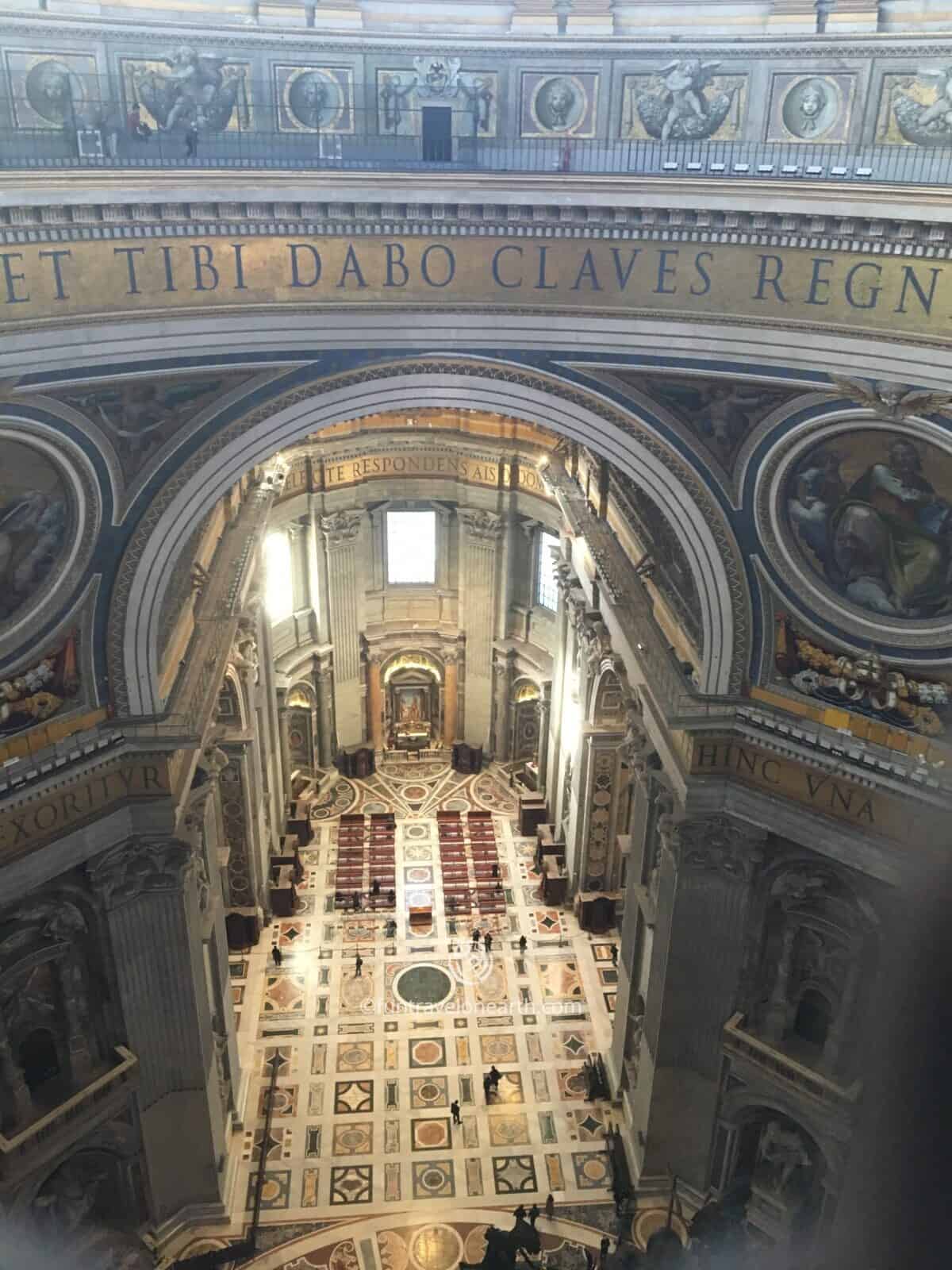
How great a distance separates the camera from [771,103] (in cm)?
1159

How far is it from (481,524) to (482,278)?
1662 cm

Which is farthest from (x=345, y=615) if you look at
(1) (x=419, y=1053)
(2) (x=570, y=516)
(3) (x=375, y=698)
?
(1) (x=419, y=1053)

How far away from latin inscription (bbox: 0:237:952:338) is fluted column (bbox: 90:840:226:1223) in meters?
7.46

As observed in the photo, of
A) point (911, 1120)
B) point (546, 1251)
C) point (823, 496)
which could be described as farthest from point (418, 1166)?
point (911, 1120)

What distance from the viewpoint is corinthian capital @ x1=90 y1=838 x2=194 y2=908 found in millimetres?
14789

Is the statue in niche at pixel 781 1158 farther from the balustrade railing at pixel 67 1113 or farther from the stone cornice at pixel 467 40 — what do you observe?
the stone cornice at pixel 467 40

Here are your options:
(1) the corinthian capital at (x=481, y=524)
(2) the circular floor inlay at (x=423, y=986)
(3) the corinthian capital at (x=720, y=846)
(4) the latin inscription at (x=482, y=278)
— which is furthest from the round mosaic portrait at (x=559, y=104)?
(2) the circular floor inlay at (x=423, y=986)

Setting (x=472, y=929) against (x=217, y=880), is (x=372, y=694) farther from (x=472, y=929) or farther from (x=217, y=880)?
(x=217, y=880)

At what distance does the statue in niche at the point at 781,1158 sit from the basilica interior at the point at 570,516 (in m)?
0.08

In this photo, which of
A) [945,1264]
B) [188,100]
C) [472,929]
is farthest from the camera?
[472,929]

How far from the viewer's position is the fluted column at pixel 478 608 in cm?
2920

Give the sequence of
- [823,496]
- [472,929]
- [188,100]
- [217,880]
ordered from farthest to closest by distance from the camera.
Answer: [472,929], [217,880], [823,496], [188,100]

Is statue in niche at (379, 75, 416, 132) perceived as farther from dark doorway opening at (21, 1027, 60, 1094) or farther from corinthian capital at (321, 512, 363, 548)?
corinthian capital at (321, 512, 363, 548)

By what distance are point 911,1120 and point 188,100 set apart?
12.1m
